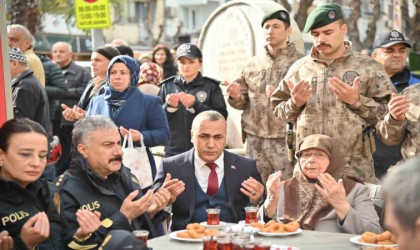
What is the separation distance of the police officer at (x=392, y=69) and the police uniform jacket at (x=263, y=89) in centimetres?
86

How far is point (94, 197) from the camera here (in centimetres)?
590

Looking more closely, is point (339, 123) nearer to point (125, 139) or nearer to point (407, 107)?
point (407, 107)

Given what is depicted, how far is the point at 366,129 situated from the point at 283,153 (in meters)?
→ 1.50

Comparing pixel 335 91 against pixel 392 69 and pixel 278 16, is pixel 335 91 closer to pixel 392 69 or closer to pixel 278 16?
pixel 392 69

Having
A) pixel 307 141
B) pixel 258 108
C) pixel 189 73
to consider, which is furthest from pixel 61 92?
pixel 307 141

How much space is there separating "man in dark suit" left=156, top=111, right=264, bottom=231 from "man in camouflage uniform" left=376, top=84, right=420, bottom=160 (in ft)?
3.48

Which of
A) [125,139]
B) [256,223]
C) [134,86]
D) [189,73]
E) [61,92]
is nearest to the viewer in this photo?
[256,223]

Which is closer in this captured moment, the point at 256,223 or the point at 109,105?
the point at 256,223

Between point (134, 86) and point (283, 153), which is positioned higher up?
point (134, 86)

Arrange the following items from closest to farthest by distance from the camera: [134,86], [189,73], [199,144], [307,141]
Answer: [307,141], [199,144], [134,86], [189,73]

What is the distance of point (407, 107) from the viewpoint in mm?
6609

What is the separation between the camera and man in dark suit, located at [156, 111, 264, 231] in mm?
6809

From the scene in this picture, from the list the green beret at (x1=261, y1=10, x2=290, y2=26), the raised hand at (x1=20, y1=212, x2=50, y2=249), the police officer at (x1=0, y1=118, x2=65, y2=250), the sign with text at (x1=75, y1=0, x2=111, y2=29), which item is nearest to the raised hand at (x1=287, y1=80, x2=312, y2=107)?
the green beret at (x1=261, y1=10, x2=290, y2=26)

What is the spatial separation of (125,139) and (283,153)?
6.35ft
